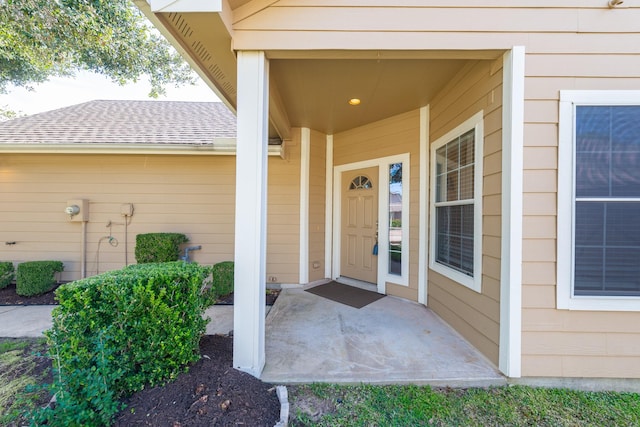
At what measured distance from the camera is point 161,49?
6.44 meters

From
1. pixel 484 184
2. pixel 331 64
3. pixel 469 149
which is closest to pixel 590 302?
pixel 484 184

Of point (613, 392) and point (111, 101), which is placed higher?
point (111, 101)

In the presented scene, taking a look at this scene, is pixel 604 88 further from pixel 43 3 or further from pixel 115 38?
pixel 115 38

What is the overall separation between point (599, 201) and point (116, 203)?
6328mm

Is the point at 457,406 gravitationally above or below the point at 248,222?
below

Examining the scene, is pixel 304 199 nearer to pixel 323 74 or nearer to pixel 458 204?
pixel 323 74

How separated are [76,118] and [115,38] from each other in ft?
6.11

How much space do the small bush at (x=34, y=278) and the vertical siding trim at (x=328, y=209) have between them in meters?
4.52

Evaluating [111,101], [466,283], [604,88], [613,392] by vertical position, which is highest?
[111,101]

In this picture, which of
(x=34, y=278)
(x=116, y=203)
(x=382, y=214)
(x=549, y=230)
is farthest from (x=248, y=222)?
(x=34, y=278)

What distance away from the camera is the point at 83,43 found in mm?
4551

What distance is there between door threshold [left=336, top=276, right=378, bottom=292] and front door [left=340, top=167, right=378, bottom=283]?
59mm

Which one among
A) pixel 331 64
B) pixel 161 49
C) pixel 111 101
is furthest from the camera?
pixel 111 101

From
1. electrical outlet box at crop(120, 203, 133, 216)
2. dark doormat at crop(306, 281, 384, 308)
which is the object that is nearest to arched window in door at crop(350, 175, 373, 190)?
dark doormat at crop(306, 281, 384, 308)
